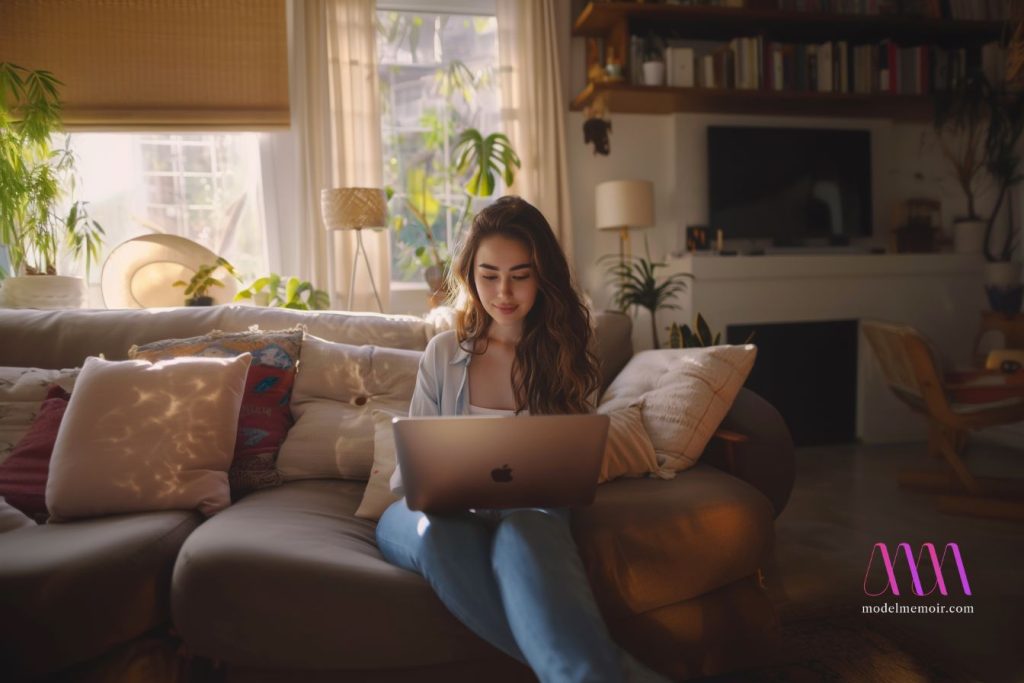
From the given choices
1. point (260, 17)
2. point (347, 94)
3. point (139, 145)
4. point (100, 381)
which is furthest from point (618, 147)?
point (100, 381)

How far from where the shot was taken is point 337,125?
3.62 meters

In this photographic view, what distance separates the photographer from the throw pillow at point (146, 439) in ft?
5.07

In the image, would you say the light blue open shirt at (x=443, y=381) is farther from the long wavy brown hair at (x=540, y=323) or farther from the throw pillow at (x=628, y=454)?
the throw pillow at (x=628, y=454)

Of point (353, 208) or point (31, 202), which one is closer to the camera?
point (31, 202)

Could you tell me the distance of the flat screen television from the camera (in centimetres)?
398

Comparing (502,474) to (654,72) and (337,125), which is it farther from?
(654,72)

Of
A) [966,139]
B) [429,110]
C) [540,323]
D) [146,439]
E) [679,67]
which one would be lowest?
[146,439]

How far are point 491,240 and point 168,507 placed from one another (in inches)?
36.6

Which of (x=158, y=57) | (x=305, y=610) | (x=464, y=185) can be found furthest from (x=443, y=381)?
(x=158, y=57)

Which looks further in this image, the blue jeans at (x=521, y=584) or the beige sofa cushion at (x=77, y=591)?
the beige sofa cushion at (x=77, y=591)

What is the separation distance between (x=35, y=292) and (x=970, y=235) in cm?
471

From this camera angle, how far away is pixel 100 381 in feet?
5.38

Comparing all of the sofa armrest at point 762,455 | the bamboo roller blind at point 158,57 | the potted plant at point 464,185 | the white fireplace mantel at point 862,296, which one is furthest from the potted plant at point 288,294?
the sofa armrest at point 762,455

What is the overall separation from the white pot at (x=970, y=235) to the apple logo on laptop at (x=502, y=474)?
3.96 m
